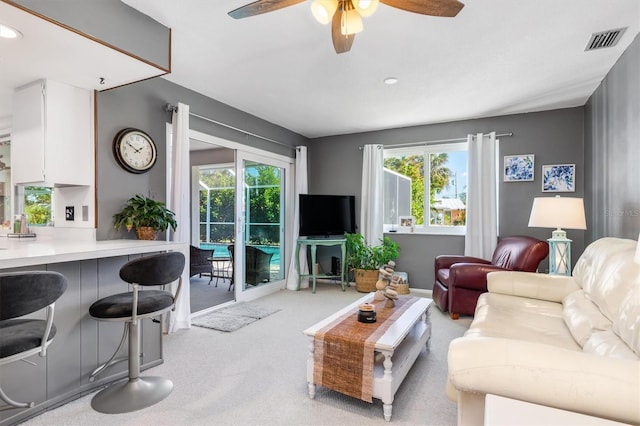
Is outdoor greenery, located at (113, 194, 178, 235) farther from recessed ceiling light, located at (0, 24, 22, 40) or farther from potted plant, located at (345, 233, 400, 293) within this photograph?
potted plant, located at (345, 233, 400, 293)

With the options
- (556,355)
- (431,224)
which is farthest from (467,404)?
(431,224)

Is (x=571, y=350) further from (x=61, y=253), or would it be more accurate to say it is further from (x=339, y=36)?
(x=61, y=253)

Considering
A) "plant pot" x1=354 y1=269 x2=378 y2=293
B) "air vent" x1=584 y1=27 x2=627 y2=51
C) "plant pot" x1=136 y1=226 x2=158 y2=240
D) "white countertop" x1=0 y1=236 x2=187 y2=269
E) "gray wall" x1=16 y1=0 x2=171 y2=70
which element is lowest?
"plant pot" x1=354 y1=269 x2=378 y2=293

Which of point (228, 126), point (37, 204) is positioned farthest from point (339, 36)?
point (37, 204)

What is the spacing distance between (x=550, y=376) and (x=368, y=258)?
3.83m

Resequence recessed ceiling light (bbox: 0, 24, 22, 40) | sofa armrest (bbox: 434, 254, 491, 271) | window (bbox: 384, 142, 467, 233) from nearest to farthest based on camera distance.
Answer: recessed ceiling light (bbox: 0, 24, 22, 40) → sofa armrest (bbox: 434, 254, 491, 271) → window (bbox: 384, 142, 467, 233)

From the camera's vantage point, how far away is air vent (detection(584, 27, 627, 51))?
2422 millimetres

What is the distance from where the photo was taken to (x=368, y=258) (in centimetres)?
488

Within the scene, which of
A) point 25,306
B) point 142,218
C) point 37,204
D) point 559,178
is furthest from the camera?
point 559,178

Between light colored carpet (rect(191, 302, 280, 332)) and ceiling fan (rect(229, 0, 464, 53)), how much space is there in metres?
2.74

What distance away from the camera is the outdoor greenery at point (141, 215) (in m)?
2.79

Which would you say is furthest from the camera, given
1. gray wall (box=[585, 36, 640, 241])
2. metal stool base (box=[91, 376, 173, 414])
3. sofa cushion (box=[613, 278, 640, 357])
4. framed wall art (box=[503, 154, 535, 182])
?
framed wall art (box=[503, 154, 535, 182])

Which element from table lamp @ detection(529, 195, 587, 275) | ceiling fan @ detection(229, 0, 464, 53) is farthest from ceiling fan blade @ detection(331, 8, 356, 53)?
table lamp @ detection(529, 195, 587, 275)

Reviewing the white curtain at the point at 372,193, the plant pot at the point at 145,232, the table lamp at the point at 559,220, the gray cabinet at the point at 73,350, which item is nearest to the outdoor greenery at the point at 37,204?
the plant pot at the point at 145,232
